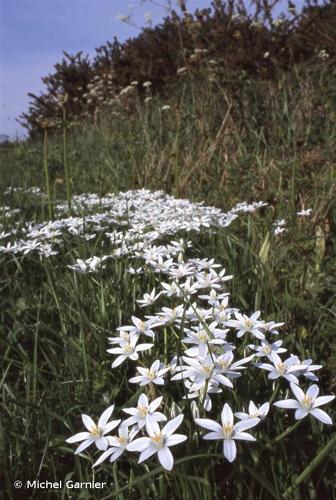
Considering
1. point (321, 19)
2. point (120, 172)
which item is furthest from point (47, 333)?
point (321, 19)

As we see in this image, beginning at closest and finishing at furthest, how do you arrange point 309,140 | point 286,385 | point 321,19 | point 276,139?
1. point 286,385
2. point 309,140
3. point 276,139
4. point 321,19

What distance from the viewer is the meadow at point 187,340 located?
1.28m

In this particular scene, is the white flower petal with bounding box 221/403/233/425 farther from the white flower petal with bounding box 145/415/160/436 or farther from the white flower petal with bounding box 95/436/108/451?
the white flower petal with bounding box 95/436/108/451

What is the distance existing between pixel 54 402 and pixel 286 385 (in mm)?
772

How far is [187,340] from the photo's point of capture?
1.44 m

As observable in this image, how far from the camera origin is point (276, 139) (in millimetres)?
4828

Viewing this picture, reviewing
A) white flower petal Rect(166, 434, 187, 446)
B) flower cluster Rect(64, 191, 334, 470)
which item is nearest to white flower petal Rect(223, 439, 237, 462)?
flower cluster Rect(64, 191, 334, 470)

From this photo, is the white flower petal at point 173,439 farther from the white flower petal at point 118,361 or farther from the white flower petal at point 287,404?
the white flower petal at point 118,361

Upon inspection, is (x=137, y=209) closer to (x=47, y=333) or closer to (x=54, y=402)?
(x=47, y=333)

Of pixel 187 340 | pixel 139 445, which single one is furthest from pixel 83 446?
pixel 187 340

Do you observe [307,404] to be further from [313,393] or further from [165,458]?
[165,458]

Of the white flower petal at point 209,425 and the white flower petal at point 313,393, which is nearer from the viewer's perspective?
the white flower petal at point 209,425

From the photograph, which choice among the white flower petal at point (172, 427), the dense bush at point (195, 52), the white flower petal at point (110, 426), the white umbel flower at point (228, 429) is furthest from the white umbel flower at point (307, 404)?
the dense bush at point (195, 52)

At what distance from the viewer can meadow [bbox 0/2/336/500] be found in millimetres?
1278
